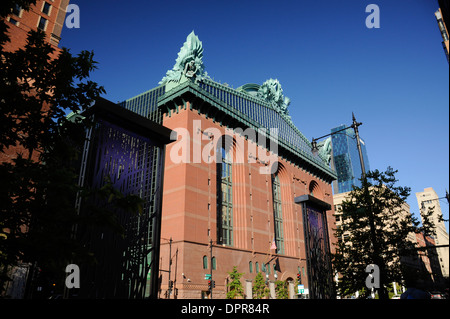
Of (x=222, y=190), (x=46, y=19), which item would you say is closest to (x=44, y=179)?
(x=222, y=190)

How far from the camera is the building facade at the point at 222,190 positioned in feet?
118

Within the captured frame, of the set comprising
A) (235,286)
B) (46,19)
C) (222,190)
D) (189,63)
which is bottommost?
(235,286)

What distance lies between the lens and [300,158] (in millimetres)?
63281

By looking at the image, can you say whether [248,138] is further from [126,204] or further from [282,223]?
[126,204]

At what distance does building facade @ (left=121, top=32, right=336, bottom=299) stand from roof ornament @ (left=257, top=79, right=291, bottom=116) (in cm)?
46

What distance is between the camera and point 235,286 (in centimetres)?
3797

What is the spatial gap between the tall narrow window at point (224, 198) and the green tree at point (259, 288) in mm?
5647

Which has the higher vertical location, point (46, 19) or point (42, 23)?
point (46, 19)

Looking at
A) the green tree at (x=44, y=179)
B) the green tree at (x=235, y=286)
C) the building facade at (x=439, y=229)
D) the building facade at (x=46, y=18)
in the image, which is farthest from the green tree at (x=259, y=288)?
the building facade at (x=46, y=18)

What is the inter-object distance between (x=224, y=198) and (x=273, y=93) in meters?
27.9

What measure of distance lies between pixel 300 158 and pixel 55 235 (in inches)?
2342

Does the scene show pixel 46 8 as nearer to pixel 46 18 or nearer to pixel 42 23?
pixel 46 18

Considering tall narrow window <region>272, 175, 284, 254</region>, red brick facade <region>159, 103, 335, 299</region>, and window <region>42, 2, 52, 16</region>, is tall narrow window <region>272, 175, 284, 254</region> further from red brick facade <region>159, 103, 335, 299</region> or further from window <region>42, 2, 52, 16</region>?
window <region>42, 2, 52, 16</region>

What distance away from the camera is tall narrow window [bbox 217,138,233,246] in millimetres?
42812
